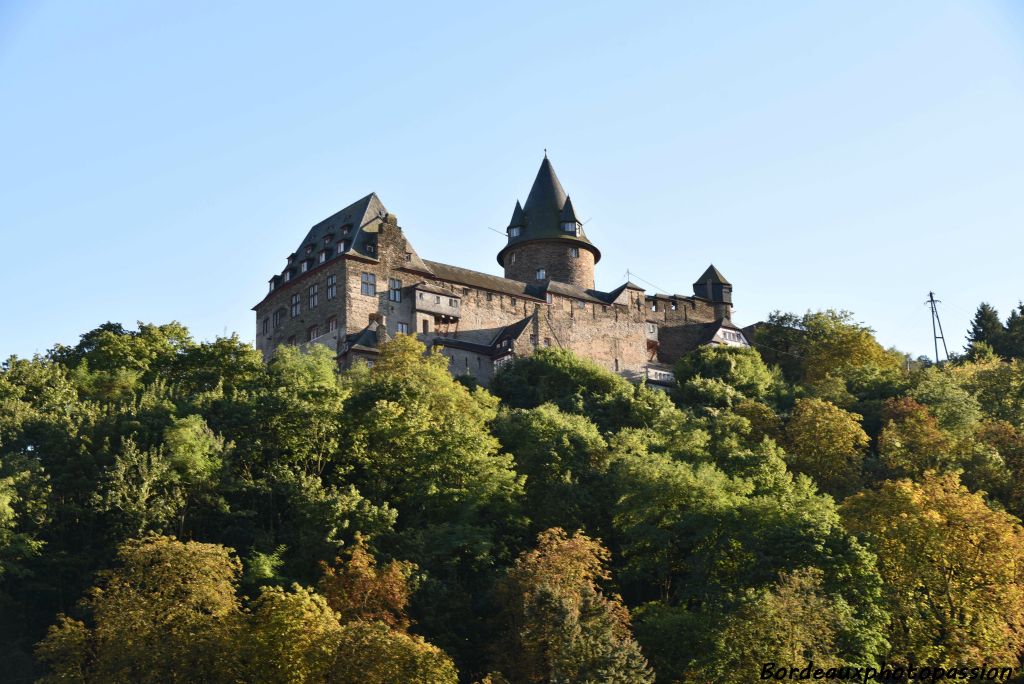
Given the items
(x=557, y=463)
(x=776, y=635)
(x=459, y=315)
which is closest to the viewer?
(x=776, y=635)

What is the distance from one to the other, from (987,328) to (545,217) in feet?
112

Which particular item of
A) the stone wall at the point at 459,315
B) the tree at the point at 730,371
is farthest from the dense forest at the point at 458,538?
the stone wall at the point at 459,315

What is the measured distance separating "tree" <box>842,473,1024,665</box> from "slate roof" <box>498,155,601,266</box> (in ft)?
166

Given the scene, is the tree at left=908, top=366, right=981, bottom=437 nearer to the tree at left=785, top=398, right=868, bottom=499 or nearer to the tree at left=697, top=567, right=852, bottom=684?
the tree at left=785, top=398, right=868, bottom=499

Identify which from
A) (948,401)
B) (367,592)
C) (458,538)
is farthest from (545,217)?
(367,592)

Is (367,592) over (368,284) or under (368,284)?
under

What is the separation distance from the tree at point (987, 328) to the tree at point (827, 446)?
3989 centimetres

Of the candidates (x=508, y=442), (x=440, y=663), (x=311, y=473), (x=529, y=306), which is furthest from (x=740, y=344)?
(x=440, y=663)

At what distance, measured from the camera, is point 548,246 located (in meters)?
95.6

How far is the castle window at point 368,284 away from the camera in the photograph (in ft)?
260

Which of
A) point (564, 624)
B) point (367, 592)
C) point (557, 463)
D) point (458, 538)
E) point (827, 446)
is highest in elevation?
point (827, 446)

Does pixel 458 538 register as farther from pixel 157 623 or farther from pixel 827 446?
pixel 827 446

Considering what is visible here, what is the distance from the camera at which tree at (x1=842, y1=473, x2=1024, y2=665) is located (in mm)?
42312

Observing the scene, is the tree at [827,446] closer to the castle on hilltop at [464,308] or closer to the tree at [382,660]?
the castle on hilltop at [464,308]
